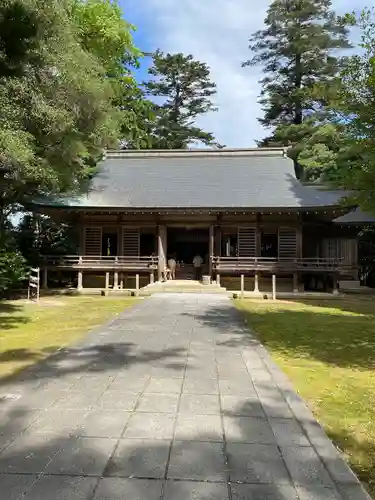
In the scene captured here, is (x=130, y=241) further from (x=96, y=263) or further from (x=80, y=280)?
(x=80, y=280)

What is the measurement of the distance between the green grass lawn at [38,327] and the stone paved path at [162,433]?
0.55m

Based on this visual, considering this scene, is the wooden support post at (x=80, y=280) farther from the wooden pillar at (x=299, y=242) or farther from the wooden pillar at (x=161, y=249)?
the wooden pillar at (x=299, y=242)

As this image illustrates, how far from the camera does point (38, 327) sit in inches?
340

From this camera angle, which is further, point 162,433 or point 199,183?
point 199,183

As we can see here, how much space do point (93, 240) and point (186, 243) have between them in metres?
6.75

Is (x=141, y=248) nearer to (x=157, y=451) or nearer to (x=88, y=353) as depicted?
(x=88, y=353)

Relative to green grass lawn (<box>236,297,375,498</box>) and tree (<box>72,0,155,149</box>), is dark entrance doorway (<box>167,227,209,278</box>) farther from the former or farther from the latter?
green grass lawn (<box>236,297,375,498</box>)

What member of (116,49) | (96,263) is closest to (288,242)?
(96,263)

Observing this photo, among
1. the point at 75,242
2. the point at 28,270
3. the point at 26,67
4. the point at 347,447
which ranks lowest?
the point at 347,447

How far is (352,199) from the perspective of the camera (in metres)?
7.57

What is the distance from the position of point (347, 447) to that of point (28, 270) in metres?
13.9

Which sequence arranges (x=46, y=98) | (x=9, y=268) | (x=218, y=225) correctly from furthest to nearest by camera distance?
(x=218, y=225) → (x=9, y=268) → (x=46, y=98)

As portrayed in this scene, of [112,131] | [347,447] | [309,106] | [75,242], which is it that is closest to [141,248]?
[75,242]

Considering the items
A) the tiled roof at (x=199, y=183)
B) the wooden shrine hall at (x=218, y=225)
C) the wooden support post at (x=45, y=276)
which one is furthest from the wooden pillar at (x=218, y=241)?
the wooden support post at (x=45, y=276)
